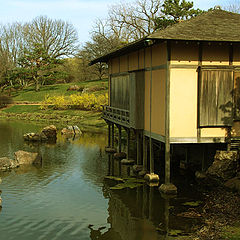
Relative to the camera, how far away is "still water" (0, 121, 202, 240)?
40.0 ft

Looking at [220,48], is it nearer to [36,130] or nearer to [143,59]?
[143,59]

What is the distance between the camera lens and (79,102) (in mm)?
49344

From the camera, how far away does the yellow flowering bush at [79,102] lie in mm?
45844

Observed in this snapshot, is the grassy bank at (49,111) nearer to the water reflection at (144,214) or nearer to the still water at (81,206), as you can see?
the still water at (81,206)

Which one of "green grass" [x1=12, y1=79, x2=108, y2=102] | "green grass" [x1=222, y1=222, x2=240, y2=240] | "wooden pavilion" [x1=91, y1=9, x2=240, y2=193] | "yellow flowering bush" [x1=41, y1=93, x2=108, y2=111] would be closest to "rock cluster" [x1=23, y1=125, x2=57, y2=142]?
"yellow flowering bush" [x1=41, y1=93, x2=108, y2=111]

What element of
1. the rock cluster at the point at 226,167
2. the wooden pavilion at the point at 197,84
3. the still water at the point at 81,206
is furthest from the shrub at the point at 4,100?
the rock cluster at the point at 226,167

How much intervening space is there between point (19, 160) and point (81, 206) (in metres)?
8.91

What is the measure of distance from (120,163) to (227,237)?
1269 cm

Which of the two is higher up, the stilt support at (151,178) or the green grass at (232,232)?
the stilt support at (151,178)

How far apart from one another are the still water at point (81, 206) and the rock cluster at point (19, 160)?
25.4 inches

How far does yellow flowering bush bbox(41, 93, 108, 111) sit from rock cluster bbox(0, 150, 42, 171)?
22.6 meters

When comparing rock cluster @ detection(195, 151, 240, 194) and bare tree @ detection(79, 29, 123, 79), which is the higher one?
bare tree @ detection(79, 29, 123, 79)

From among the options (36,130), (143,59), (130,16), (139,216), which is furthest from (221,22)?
(130,16)

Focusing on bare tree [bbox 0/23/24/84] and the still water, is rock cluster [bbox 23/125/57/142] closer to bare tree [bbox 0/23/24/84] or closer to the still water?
the still water
